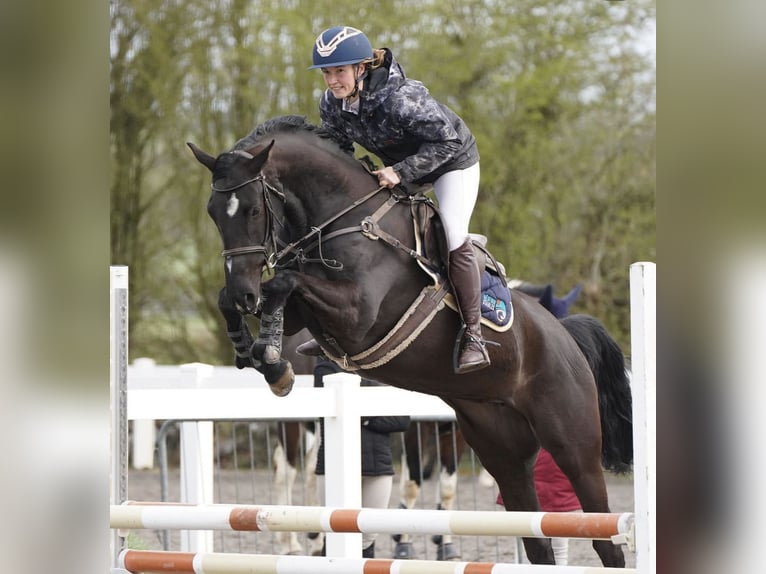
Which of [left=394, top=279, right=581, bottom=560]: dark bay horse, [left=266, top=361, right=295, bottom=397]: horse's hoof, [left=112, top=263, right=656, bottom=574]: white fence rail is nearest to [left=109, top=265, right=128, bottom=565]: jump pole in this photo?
[left=266, top=361, right=295, bottom=397]: horse's hoof

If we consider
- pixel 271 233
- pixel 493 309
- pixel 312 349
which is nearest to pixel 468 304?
pixel 493 309

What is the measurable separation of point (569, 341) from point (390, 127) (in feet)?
4.62

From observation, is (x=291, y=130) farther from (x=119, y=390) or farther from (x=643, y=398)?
(x=643, y=398)

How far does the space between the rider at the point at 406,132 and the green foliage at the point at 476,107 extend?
25.4 feet

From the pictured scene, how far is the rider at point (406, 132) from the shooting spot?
3.77 meters

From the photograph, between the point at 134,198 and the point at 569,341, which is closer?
the point at 569,341

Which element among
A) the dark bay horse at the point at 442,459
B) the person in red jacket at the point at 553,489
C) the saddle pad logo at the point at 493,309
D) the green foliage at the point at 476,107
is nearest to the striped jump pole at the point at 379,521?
the saddle pad logo at the point at 493,309

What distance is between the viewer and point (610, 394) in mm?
5012

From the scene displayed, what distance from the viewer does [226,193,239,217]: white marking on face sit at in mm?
3703

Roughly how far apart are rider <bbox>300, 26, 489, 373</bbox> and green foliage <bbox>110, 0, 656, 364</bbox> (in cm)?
776

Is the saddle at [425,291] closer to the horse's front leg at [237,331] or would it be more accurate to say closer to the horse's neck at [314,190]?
the horse's neck at [314,190]

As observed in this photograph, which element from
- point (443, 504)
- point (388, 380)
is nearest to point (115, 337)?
point (388, 380)
